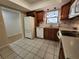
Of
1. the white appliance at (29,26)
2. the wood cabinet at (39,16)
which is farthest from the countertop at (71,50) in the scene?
the wood cabinet at (39,16)

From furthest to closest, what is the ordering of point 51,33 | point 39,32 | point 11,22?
point 39,32 < point 51,33 < point 11,22

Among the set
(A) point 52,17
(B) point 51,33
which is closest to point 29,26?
(B) point 51,33

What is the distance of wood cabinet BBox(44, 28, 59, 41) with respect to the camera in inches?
142

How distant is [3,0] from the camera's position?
2209mm

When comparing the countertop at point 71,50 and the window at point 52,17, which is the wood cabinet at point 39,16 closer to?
the window at point 52,17

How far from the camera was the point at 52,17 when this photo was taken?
4.06 metres

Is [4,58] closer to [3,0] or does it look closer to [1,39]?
[1,39]

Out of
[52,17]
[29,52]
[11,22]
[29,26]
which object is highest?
[52,17]

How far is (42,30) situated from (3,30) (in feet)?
8.16

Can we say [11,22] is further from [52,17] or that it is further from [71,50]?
[71,50]

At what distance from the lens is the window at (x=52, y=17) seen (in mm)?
3907

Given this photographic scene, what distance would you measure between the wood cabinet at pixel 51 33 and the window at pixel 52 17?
0.73 metres

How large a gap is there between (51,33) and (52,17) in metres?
1.25

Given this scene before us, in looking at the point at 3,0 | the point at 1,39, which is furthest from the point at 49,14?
the point at 1,39
